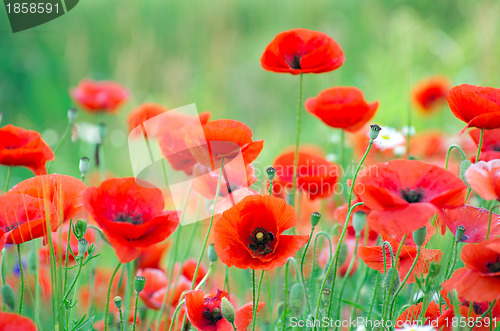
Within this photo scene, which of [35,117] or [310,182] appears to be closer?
[310,182]

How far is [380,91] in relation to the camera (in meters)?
2.83

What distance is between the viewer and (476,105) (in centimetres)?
74

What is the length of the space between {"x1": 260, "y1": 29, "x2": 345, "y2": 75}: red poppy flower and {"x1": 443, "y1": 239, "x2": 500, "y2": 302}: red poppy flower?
0.39 metres

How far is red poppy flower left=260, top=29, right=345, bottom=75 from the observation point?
902mm

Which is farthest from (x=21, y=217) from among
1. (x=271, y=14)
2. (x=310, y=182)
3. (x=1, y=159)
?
(x=271, y=14)

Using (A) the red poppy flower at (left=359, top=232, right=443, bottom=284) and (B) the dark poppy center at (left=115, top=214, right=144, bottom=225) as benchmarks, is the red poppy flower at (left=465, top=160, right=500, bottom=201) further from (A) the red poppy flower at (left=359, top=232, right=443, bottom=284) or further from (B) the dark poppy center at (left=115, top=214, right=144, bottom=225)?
(B) the dark poppy center at (left=115, top=214, right=144, bottom=225)

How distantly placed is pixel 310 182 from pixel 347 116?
0.53 feet

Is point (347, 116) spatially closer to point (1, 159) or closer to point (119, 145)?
point (1, 159)

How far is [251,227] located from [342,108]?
1.22 ft

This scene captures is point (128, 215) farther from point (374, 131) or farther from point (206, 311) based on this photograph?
point (374, 131)

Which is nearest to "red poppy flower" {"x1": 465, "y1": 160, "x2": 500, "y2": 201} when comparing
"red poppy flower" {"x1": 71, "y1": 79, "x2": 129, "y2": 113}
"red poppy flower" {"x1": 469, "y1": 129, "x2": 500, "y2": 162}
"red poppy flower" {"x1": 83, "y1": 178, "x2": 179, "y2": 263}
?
"red poppy flower" {"x1": 469, "y1": 129, "x2": 500, "y2": 162}

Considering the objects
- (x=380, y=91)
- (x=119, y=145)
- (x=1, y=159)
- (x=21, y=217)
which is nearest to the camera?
(x=21, y=217)

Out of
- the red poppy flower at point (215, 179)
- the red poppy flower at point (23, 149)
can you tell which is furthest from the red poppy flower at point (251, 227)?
the red poppy flower at point (23, 149)

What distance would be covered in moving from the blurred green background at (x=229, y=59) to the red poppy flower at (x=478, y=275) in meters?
1.62
